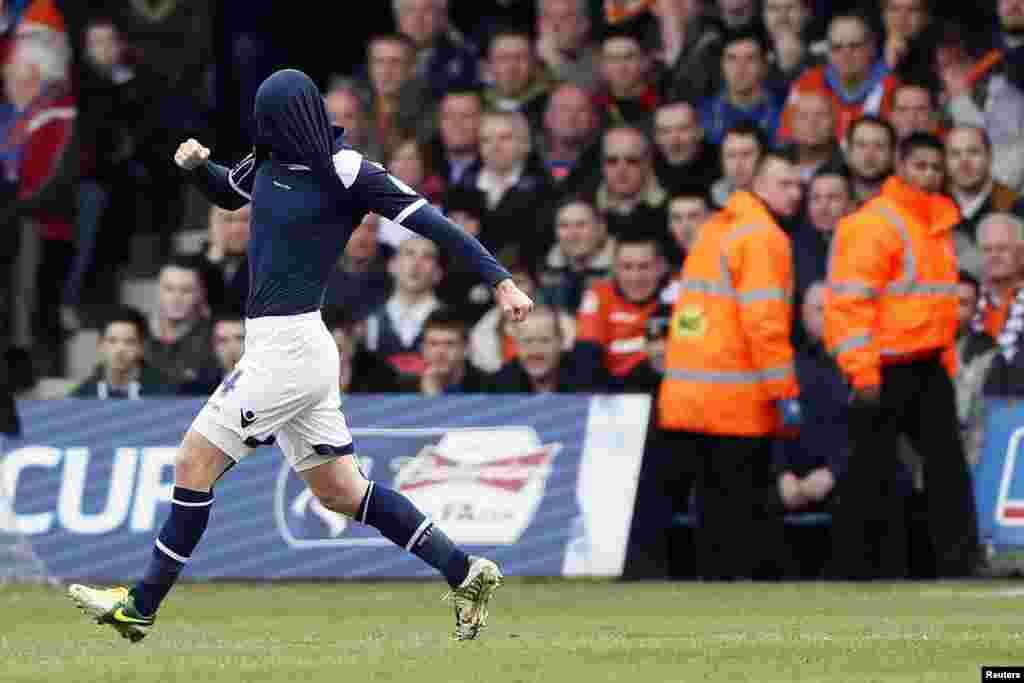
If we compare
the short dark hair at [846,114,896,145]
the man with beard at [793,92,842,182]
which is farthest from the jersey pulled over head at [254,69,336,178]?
the man with beard at [793,92,842,182]

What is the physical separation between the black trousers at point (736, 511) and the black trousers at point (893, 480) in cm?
36

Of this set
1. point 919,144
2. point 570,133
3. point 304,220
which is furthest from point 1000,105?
point 304,220

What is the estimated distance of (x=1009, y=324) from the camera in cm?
1330

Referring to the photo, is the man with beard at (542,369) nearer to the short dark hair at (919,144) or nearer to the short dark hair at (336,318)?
the short dark hair at (336,318)

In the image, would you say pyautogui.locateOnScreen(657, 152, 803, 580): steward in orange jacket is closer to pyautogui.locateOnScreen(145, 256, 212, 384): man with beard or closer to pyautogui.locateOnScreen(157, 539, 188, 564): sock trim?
pyautogui.locateOnScreen(145, 256, 212, 384): man with beard

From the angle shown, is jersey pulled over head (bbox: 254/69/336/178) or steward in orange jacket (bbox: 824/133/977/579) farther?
steward in orange jacket (bbox: 824/133/977/579)

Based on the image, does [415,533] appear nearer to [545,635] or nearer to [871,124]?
[545,635]

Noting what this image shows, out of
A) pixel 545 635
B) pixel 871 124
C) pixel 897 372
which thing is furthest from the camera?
pixel 871 124

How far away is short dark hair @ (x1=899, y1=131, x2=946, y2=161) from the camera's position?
12672mm

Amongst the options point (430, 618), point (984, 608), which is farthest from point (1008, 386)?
point (430, 618)

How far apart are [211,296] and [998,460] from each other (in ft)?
16.2

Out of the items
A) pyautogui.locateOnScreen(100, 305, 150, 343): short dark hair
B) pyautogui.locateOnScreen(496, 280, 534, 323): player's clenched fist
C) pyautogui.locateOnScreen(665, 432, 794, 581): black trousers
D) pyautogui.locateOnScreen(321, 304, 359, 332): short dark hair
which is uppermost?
pyautogui.locateOnScreen(496, 280, 534, 323): player's clenched fist

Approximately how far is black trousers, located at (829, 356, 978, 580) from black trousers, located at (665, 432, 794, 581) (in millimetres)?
364

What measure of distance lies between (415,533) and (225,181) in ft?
5.21
